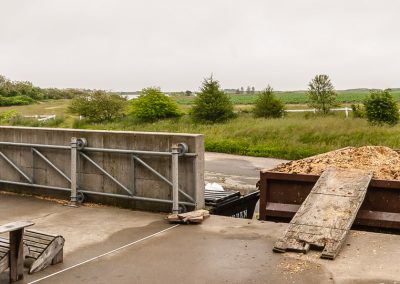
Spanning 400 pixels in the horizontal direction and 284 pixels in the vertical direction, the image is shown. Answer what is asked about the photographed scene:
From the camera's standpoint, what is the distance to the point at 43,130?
10422mm

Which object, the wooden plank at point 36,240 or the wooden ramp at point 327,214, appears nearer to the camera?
the wooden plank at point 36,240

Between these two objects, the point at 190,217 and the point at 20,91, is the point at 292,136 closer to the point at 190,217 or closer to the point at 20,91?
the point at 190,217

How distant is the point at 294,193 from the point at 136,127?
28644 mm

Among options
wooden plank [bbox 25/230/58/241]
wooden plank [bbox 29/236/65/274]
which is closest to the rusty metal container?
wooden plank [bbox 29/236/65/274]

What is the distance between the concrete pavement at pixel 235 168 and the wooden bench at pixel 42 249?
822cm

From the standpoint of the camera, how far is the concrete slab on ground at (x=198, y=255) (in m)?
6.02

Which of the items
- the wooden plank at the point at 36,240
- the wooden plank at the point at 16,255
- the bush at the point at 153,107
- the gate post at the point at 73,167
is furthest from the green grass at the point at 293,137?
the wooden plank at the point at 16,255

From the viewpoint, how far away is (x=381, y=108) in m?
28.3

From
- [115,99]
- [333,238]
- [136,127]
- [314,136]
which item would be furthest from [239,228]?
[115,99]

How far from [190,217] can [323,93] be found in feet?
101

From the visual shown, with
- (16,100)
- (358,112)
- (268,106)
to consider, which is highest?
(16,100)

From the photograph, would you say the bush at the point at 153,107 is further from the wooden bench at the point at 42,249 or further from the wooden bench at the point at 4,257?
the wooden bench at the point at 4,257

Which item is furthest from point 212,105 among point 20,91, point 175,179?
point 20,91

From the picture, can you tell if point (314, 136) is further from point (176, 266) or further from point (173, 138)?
point (176, 266)
